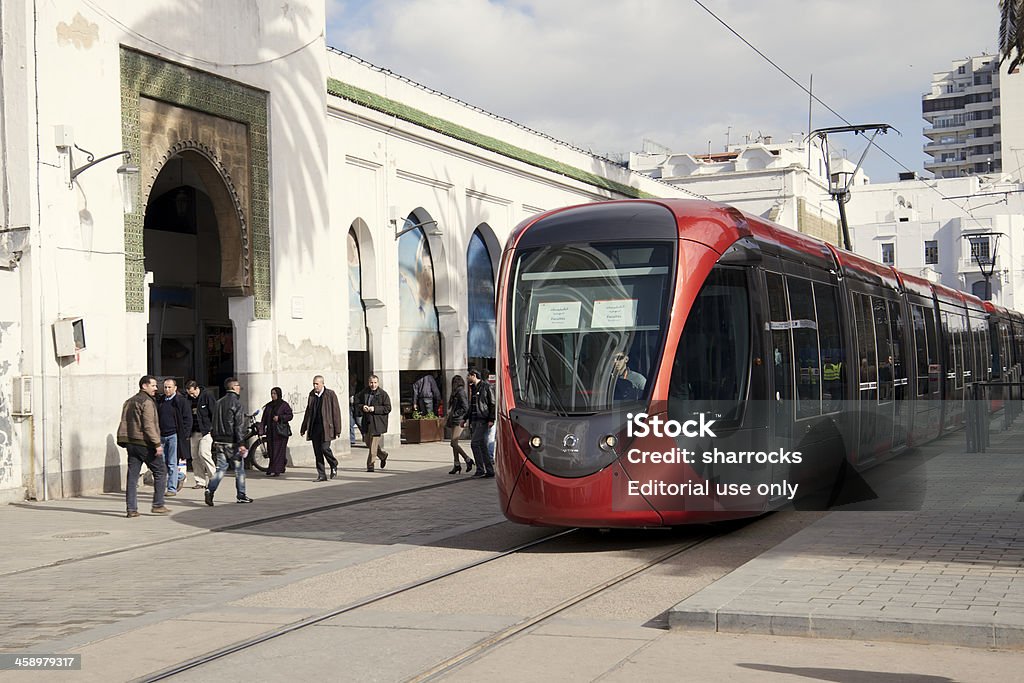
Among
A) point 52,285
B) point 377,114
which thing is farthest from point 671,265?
point 377,114

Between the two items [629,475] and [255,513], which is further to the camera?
[255,513]

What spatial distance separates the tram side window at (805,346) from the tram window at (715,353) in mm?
1608

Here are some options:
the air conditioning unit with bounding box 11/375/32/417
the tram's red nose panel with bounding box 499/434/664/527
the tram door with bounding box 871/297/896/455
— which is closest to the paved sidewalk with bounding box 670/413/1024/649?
the tram's red nose panel with bounding box 499/434/664/527

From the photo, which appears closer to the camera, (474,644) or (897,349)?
(474,644)

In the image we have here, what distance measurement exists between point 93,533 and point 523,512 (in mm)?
5760

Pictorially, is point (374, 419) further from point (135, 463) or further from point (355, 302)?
point (135, 463)

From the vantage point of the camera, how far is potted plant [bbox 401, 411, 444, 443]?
30.2 meters

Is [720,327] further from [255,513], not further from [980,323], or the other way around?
[980,323]

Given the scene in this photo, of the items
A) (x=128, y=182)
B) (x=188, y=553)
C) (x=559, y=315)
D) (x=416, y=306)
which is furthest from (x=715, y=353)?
(x=416, y=306)

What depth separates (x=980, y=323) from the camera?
30.5m

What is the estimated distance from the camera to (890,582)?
30.0 ft

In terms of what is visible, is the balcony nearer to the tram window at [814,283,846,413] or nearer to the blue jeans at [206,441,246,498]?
the tram window at [814,283,846,413]

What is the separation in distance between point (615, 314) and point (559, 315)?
1.73 ft

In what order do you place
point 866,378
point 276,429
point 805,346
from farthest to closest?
point 276,429
point 866,378
point 805,346
